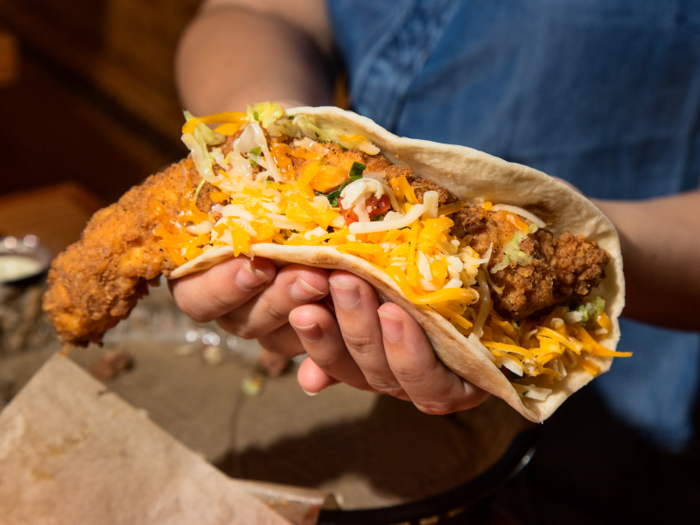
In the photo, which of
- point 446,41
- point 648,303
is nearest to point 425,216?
point 648,303

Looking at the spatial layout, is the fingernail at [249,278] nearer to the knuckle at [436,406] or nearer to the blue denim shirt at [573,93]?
the knuckle at [436,406]

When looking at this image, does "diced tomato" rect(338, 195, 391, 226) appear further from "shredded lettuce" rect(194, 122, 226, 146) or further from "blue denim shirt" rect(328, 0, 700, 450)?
"blue denim shirt" rect(328, 0, 700, 450)

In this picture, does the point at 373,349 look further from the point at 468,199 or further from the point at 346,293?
the point at 468,199

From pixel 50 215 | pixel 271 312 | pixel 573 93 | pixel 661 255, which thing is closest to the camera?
pixel 271 312

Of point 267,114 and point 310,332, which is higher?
point 267,114

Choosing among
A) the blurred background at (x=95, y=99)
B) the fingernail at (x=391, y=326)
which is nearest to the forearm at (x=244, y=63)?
the fingernail at (x=391, y=326)

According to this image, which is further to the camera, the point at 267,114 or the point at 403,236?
the point at 267,114

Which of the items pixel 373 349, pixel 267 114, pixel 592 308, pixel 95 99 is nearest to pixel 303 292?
pixel 373 349
